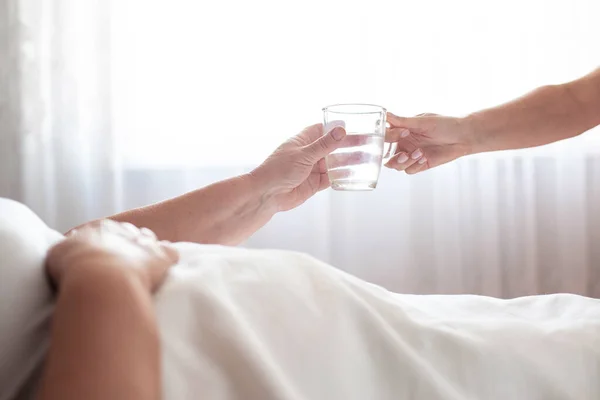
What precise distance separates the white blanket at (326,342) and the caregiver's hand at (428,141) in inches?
30.7

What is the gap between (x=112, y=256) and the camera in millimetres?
504

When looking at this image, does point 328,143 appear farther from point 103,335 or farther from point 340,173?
point 103,335

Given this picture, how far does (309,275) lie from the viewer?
635mm

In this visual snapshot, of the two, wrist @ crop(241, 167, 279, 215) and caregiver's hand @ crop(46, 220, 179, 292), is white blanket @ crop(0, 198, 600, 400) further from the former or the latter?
wrist @ crop(241, 167, 279, 215)

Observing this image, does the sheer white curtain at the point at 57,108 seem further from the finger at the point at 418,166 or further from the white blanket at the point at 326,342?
the white blanket at the point at 326,342

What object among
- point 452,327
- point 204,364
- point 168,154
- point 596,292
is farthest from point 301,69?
point 204,364

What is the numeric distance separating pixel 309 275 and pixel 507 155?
1840 mm

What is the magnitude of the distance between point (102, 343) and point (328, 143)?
81cm

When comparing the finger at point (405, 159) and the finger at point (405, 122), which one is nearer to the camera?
the finger at point (405, 122)

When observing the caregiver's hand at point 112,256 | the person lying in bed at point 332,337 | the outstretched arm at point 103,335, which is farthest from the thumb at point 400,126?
the outstretched arm at point 103,335

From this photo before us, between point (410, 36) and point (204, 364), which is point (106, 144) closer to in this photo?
point (410, 36)

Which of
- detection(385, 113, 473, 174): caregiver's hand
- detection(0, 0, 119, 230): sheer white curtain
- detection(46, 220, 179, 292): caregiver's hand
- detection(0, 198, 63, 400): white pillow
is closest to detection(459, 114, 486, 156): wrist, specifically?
detection(385, 113, 473, 174): caregiver's hand

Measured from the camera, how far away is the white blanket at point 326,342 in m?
0.51

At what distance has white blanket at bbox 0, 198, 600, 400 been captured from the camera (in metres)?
0.51
